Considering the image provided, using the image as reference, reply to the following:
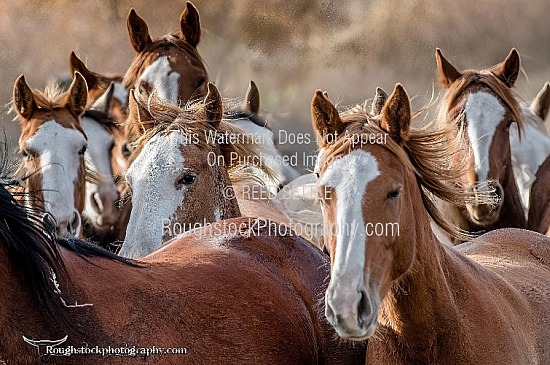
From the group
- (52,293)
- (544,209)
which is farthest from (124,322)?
(544,209)

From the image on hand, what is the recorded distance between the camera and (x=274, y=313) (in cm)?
296

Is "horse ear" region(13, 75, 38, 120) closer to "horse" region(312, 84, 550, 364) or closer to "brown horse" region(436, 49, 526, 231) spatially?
"brown horse" region(436, 49, 526, 231)

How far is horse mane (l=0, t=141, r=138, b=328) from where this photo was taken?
2.15 m

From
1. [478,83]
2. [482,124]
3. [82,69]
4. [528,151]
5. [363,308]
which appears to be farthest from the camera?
[82,69]

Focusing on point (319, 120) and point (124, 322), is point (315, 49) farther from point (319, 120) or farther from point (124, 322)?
point (124, 322)

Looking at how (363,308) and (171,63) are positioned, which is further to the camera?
(171,63)

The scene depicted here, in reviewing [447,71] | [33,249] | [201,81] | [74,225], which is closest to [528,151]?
[447,71]

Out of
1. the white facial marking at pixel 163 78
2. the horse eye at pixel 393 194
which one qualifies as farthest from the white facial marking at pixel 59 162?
the horse eye at pixel 393 194

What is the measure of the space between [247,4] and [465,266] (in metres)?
5.91

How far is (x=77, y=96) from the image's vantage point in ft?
17.2

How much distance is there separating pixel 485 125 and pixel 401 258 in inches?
96.3

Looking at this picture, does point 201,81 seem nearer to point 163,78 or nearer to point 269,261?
point 163,78

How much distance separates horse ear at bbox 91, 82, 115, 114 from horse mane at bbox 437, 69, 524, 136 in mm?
2518

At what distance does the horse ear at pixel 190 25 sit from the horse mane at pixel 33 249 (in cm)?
340
